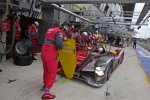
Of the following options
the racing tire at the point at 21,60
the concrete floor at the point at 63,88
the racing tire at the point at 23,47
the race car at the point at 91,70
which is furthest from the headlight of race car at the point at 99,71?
the racing tire at the point at 23,47

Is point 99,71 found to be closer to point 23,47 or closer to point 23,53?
point 23,53

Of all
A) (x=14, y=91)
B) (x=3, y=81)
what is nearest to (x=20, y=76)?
(x=3, y=81)

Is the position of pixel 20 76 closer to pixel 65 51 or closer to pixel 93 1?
pixel 65 51

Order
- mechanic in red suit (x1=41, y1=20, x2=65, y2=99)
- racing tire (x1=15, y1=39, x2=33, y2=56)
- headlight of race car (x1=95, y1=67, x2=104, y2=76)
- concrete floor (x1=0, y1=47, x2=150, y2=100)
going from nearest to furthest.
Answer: mechanic in red suit (x1=41, y1=20, x2=65, y2=99)
concrete floor (x1=0, y1=47, x2=150, y2=100)
headlight of race car (x1=95, y1=67, x2=104, y2=76)
racing tire (x1=15, y1=39, x2=33, y2=56)

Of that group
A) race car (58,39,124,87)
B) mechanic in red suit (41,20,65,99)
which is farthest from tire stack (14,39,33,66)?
mechanic in red suit (41,20,65,99)

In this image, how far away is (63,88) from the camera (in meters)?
6.00

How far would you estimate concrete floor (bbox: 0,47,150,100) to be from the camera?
17.5 feet

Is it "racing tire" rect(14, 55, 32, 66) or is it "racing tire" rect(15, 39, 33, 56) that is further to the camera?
"racing tire" rect(15, 39, 33, 56)

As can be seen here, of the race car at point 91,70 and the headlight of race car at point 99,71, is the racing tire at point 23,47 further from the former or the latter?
the headlight of race car at point 99,71

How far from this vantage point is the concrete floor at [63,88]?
17.5 ft

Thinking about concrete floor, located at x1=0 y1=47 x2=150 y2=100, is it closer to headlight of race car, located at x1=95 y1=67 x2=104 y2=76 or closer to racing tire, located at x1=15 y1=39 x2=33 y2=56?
headlight of race car, located at x1=95 y1=67 x2=104 y2=76

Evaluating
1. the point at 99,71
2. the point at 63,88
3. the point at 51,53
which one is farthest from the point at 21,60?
the point at 51,53

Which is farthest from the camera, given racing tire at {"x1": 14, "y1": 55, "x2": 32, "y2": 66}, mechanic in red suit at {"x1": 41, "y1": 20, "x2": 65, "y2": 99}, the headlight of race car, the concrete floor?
racing tire at {"x1": 14, "y1": 55, "x2": 32, "y2": 66}

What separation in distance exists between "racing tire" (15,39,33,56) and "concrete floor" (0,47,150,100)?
70 cm
